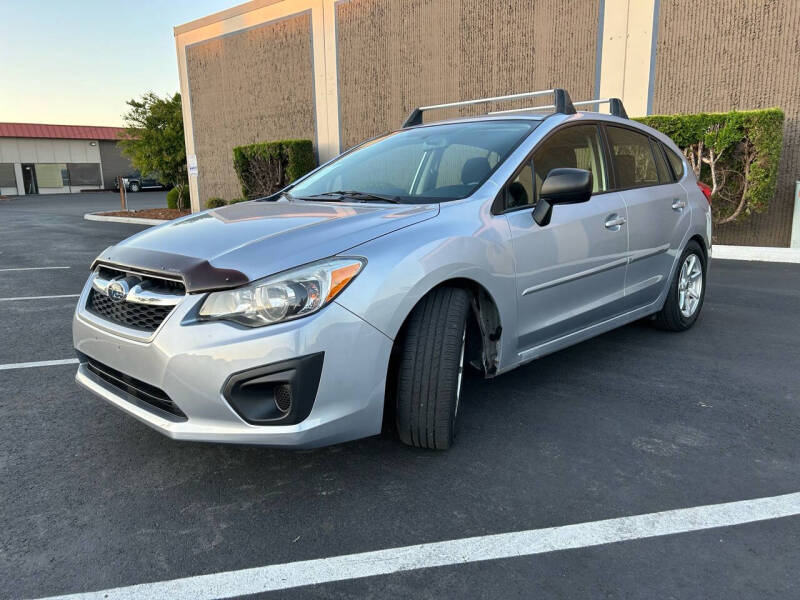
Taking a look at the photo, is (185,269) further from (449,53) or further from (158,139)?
(158,139)

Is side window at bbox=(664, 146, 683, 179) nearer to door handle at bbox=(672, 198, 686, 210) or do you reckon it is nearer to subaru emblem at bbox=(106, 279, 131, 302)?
door handle at bbox=(672, 198, 686, 210)

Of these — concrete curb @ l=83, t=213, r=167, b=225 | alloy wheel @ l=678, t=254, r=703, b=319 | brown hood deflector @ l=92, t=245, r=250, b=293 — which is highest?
brown hood deflector @ l=92, t=245, r=250, b=293

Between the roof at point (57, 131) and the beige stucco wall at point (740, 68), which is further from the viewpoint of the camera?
the roof at point (57, 131)

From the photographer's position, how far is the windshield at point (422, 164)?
3.26m

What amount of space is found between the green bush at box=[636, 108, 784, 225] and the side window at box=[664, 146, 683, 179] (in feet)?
18.5

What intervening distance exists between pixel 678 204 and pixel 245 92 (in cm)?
1728

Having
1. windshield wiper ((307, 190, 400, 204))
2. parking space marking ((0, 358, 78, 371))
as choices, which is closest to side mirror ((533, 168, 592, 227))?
windshield wiper ((307, 190, 400, 204))

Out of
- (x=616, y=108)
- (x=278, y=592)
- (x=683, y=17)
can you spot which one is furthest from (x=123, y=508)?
(x=683, y=17)

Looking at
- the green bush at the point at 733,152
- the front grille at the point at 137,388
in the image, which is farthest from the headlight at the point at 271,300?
the green bush at the point at 733,152

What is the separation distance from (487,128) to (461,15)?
1143cm

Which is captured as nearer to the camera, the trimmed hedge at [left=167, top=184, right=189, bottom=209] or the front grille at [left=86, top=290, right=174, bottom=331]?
the front grille at [left=86, top=290, right=174, bottom=331]

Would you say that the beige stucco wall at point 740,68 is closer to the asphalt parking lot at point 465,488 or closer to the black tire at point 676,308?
the black tire at point 676,308

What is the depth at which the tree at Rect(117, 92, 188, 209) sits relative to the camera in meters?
22.7

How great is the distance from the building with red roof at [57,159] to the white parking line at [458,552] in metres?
49.2
